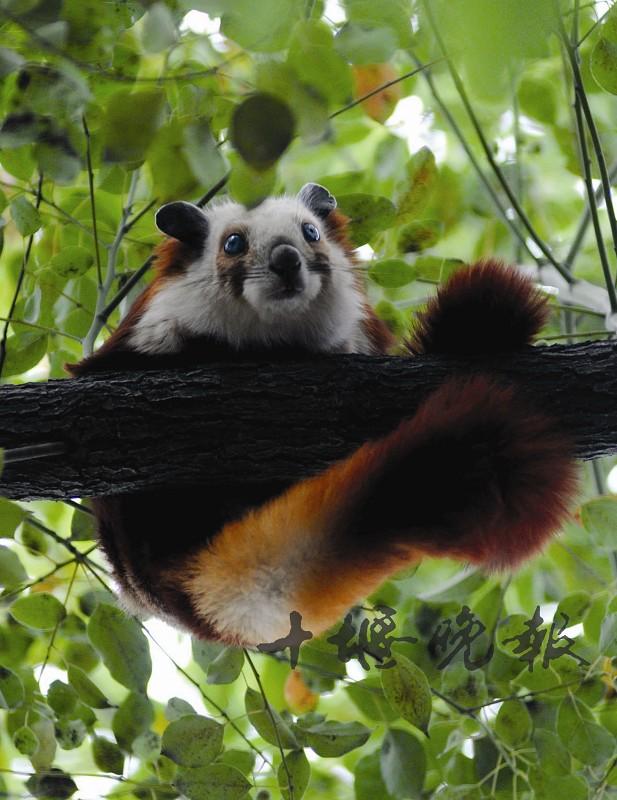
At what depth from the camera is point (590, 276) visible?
3.09m

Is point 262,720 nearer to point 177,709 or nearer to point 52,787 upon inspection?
point 177,709

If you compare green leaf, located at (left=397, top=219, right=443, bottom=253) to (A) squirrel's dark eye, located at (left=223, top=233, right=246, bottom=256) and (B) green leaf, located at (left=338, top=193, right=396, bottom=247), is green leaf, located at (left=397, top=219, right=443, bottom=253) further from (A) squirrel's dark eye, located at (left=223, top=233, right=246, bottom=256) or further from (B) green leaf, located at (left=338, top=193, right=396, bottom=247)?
(A) squirrel's dark eye, located at (left=223, top=233, right=246, bottom=256)

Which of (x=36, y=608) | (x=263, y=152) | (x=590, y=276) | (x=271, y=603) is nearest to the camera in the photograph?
(x=263, y=152)

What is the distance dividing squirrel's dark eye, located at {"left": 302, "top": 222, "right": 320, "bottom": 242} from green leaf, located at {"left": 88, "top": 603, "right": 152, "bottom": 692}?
1.02 m

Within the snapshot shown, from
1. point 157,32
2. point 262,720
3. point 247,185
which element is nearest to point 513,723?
point 262,720

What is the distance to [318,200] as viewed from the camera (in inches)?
95.0

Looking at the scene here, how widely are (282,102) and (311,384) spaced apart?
893mm

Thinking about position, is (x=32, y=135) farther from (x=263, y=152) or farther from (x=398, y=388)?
(x=398, y=388)

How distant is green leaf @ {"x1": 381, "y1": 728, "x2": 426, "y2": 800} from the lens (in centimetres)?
174

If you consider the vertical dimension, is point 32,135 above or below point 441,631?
above

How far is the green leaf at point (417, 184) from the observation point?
7.04 feet

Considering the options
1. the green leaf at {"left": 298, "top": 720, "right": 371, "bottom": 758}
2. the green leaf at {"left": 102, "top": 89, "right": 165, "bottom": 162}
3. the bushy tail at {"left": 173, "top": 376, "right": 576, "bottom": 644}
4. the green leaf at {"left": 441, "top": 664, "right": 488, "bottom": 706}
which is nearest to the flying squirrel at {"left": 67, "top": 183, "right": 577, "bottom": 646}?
the bushy tail at {"left": 173, "top": 376, "right": 576, "bottom": 644}

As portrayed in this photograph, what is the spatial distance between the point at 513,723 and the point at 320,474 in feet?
2.19

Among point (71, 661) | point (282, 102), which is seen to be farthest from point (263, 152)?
point (71, 661)
